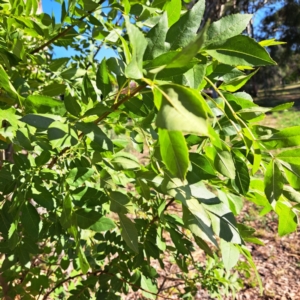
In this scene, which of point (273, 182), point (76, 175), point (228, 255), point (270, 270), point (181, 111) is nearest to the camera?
point (181, 111)

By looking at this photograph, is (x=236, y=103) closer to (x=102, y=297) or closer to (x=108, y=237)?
(x=108, y=237)

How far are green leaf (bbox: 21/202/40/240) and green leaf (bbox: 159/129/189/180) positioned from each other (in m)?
0.52

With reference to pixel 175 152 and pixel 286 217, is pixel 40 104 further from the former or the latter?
pixel 286 217

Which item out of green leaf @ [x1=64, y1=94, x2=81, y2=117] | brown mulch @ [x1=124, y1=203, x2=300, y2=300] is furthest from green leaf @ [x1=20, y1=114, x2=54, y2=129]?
brown mulch @ [x1=124, y1=203, x2=300, y2=300]

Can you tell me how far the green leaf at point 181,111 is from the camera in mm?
271

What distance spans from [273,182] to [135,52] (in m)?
0.33

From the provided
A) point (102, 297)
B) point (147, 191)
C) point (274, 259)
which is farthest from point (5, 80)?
point (274, 259)

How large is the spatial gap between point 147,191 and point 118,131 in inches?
12.2

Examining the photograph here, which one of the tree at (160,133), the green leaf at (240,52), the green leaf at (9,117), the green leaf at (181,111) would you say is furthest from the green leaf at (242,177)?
the green leaf at (9,117)

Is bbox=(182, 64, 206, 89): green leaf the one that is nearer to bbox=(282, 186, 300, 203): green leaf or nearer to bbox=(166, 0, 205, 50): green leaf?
bbox=(166, 0, 205, 50): green leaf

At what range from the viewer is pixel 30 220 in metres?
0.76

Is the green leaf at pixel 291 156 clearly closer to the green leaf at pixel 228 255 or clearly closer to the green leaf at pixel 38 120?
the green leaf at pixel 228 255

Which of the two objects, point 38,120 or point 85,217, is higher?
point 38,120

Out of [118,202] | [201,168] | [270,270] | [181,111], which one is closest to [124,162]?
[118,202]
